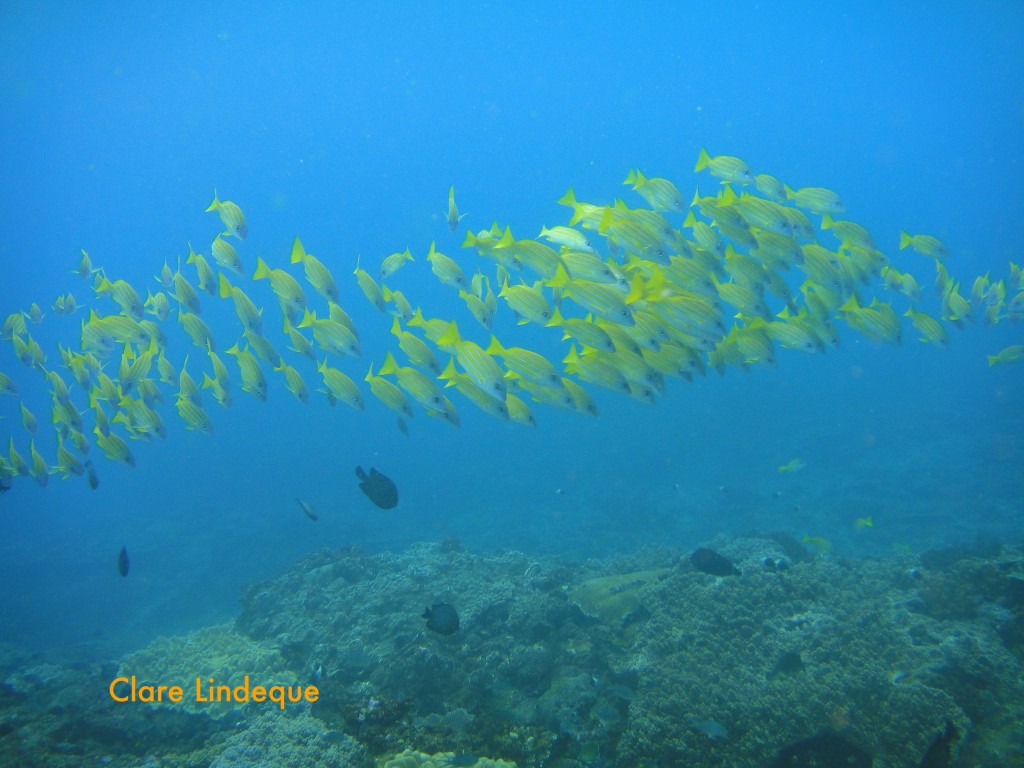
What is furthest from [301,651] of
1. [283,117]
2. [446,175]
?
[446,175]

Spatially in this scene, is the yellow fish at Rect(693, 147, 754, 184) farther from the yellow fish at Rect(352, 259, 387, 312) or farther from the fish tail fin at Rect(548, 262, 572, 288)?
the yellow fish at Rect(352, 259, 387, 312)

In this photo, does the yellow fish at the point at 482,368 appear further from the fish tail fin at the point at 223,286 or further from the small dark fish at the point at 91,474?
the small dark fish at the point at 91,474

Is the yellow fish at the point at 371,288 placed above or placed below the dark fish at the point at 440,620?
above

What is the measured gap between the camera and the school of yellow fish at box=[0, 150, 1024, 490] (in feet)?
15.6

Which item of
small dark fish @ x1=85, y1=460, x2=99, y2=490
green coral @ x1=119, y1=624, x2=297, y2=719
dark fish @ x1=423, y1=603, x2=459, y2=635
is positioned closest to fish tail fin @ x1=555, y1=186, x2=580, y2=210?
dark fish @ x1=423, y1=603, x2=459, y2=635

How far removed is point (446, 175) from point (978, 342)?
370ft

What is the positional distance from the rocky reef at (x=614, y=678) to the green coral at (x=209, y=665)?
2.4 inches

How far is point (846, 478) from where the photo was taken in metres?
19.8

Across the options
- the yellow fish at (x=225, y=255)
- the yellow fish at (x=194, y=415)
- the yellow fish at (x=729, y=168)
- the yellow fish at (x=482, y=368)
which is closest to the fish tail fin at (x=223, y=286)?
the yellow fish at (x=225, y=255)

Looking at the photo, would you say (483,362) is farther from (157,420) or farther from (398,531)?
(398,531)

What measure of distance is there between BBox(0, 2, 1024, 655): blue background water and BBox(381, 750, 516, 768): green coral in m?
5.58

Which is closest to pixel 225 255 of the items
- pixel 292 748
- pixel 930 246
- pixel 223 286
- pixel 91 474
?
pixel 223 286

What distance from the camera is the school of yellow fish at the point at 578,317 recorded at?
477cm

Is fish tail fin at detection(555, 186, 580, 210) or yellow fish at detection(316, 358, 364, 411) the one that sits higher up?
fish tail fin at detection(555, 186, 580, 210)
